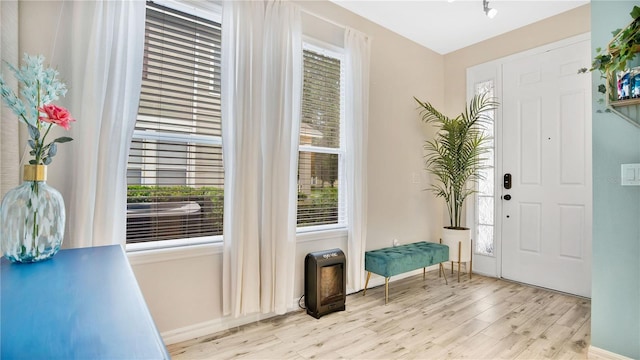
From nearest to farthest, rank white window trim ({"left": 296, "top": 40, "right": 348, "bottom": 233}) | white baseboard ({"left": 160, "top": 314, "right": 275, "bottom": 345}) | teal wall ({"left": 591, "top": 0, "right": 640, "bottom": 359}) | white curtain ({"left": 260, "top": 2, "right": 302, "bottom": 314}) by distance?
1. teal wall ({"left": 591, "top": 0, "right": 640, "bottom": 359})
2. white baseboard ({"left": 160, "top": 314, "right": 275, "bottom": 345})
3. white curtain ({"left": 260, "top": 2, "right": 302, "bottom": 314})
4. white window trim ({"left": 296, "top": 40, "right": 348, "bottom": 233})

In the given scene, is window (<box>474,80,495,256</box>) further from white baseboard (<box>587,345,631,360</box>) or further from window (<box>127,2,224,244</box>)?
window (<box>127,2,224,244</box>)

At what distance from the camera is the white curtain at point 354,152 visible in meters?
3.18

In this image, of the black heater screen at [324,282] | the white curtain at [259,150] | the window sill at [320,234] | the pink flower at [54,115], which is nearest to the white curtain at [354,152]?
the window sill at [320,234]

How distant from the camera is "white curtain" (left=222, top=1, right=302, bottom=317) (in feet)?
7.82

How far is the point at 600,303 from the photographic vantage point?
2053 millimetres

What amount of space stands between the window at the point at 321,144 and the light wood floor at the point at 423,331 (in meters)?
0.90

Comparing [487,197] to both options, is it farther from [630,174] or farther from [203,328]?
[203,328]

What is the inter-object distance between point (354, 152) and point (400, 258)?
115 centimetres

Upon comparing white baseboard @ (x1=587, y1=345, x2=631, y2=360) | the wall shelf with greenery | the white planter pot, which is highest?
the wall shelf with greenery

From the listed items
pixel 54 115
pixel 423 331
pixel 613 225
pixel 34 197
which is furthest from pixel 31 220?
pixel 613 225

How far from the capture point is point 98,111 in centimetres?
188

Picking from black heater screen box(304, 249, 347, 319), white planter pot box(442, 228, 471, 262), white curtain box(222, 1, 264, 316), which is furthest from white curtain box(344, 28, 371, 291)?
white planter pot box(442, 228, 471, 262)

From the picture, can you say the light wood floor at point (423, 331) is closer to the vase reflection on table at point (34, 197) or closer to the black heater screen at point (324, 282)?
the black heater screen at point (324, 282)

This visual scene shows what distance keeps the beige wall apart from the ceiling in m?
0.08
